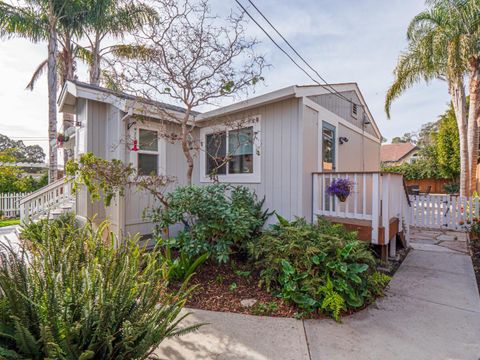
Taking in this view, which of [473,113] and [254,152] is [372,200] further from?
[473,113]

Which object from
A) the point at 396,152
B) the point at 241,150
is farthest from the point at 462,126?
the point at 396,152

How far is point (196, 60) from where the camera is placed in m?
4.41

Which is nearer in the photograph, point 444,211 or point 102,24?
point 444,211

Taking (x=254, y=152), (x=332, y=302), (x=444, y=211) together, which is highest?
(x=254, y=152)

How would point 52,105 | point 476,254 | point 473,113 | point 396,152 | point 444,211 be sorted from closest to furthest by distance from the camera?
1. point 476,254
2. point 444,211
3. point 473,113
4. point 52,105
5. point 396,152

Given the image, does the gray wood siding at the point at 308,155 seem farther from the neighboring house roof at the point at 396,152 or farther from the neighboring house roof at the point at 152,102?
the neighboring house roof at the point at 396,152

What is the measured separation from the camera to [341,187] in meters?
4.45

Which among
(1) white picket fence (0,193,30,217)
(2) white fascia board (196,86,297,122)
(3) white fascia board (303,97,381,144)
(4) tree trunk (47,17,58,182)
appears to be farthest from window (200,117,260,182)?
(1) white picket fence (0,193,30,217)

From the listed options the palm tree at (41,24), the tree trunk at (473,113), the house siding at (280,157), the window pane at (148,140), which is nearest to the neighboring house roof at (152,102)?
the house siding at (280,157)

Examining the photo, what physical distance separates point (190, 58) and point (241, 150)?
7.03 feet

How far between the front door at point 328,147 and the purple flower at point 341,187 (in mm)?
1180

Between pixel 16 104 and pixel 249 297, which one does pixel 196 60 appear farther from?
pixel 16 104

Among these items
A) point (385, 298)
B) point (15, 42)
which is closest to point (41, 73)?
point (15, 42)

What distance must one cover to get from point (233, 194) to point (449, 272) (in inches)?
154
